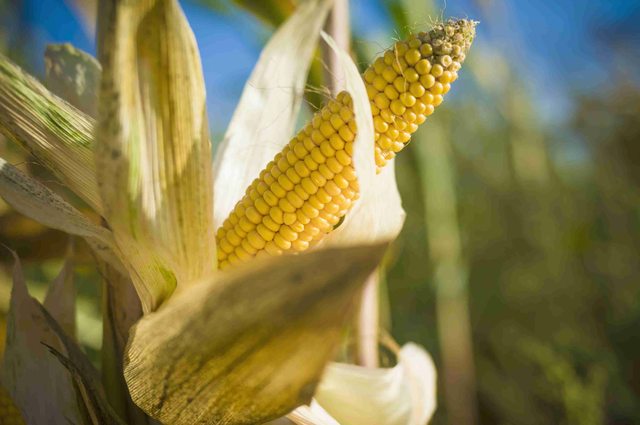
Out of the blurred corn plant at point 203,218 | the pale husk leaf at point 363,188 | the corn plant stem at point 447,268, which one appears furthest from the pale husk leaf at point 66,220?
the corn plant stem at point 447,268

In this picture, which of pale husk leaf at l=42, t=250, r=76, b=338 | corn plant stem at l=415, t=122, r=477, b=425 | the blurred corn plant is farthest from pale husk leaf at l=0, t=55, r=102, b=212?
corn plant stem at l=415, t=122, r=477, b=425

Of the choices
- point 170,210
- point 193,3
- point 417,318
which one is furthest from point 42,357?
point 417,318

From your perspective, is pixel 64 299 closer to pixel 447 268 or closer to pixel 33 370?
pixel 33 370

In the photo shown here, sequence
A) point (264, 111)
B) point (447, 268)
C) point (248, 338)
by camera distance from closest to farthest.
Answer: point (248, 338), point (264, 111), point (447, 268)

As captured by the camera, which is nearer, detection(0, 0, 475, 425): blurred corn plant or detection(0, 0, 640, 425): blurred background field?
detection(0, 0, 475, 425): blurred corn plant

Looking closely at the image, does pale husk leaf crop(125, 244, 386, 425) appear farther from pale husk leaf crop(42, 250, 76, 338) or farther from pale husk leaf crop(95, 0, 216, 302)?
pale husk leaf crop(42, 250, 76, 338)

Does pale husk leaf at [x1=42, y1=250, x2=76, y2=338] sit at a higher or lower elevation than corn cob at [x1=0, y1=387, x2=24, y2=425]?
higher

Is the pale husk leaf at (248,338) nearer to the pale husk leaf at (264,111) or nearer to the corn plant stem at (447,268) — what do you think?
the pale husk leaf at (264,111)

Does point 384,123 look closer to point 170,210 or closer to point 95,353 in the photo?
point 170,210

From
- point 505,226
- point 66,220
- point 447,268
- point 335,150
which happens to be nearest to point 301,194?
point 335,150
